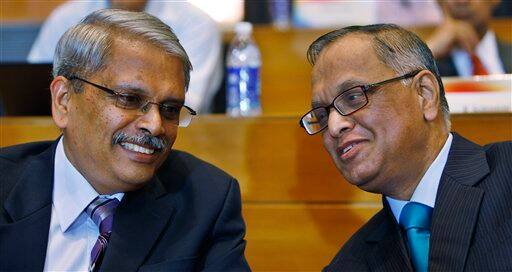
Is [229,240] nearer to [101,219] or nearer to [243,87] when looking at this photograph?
[101,219]

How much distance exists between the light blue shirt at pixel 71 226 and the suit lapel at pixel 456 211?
0.86 meters

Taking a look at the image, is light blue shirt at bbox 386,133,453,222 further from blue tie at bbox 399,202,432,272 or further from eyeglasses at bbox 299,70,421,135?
eyeglasses at bbox 299,70,421,135

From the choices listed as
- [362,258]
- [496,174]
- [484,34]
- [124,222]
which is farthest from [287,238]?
[484,34]

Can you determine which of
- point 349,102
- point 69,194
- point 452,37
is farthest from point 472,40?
point 69,194

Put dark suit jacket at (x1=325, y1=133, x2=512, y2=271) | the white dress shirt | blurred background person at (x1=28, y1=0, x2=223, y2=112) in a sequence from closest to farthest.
A: dark suit jacket at (x1=325, y1=133, x2=512, y2=271)
blurred background person at (x1=28, y1=0, x2=223, y2=112)
the white dress shirt

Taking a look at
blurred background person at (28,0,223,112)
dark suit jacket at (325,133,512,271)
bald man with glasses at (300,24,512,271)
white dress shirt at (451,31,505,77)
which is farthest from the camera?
white dress shirt at (451,31,505,77)

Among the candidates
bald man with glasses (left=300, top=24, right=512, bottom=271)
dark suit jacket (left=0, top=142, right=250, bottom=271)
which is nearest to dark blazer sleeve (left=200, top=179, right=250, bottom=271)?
dark suit jacket (left=0, top=142, right=250, bottom=271)

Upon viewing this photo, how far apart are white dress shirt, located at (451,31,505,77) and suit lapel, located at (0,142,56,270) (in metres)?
2.23

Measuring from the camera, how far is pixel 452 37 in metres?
3.76

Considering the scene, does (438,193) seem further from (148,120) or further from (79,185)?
(79,185)

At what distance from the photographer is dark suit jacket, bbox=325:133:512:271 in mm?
1823

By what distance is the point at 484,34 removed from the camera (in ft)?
12.5

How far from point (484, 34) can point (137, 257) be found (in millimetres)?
2428

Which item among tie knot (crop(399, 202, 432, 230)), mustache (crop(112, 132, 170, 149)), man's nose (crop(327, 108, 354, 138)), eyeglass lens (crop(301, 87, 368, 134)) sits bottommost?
tie knot (crop(399, 202, 432, 230))
